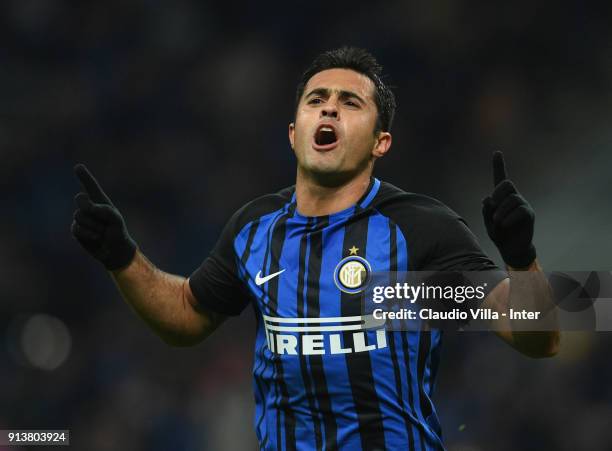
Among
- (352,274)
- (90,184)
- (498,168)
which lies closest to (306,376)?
(352,274)

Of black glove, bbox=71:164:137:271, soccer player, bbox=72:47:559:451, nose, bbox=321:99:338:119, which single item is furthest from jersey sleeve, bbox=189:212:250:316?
nose, bbox=321:99:338:119

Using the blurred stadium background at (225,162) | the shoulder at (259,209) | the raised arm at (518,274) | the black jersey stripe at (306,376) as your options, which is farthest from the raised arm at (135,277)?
the blurred stadium background at (225,162)

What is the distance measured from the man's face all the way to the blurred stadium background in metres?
2.78

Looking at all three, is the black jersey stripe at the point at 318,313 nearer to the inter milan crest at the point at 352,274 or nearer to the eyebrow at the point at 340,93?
the inter milan crest at the point at 352,274

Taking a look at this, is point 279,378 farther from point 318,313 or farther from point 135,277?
point 135,277

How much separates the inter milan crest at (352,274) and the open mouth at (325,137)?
0.46 metres

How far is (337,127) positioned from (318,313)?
0.73 metres

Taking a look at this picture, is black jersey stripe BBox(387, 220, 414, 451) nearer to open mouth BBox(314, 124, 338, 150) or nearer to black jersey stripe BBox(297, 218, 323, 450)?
black jersey stripe BBox(297, 218, 323, 450)

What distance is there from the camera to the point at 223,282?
3.31 m

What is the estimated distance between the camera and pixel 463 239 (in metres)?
2.90

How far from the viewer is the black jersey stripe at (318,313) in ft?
9.11

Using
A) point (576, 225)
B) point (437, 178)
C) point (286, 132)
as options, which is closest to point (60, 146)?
point (286, 132)

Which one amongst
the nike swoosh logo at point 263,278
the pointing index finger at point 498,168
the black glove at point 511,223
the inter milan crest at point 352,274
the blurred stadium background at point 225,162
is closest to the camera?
the black glove at point 511,223

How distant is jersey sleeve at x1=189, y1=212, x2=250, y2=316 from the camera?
3305 mm
